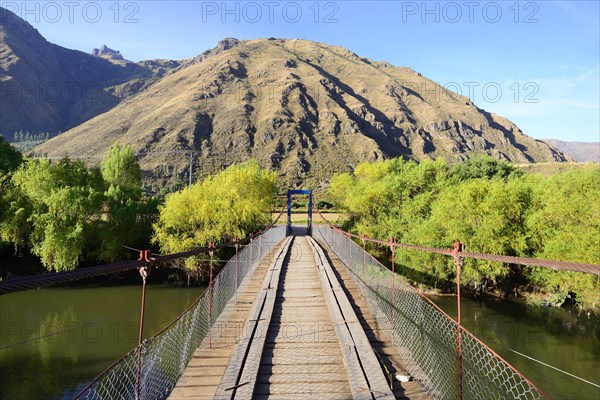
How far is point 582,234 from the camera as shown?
1313 centimetres

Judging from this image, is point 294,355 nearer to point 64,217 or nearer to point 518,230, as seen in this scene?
point 518,230

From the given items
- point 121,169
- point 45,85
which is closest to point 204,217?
point 121,169

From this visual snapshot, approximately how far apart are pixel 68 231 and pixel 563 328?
20.5 metres

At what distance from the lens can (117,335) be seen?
11898 mm

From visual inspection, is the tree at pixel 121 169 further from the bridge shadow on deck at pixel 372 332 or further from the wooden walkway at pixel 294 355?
the wooden walkway at pixel 294 355

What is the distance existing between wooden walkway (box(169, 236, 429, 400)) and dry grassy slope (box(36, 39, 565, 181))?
6185 centimetres

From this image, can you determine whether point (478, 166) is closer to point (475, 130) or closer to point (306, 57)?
point (475, 130)

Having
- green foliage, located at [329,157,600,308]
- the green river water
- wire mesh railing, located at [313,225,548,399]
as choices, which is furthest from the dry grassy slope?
wire mesh railing, located at [313,225,548,399]

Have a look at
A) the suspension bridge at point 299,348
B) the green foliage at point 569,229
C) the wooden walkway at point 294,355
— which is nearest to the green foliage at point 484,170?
the green foliage at point 569,229

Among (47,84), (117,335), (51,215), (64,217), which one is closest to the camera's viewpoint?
(117,335)

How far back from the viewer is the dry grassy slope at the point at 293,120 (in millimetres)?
72750

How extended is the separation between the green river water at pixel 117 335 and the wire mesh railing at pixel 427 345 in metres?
0.84

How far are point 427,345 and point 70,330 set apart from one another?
11.3 meters

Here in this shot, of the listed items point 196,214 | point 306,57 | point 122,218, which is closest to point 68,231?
point 122,218
